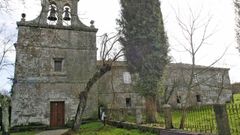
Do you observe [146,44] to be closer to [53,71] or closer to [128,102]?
[53,71]

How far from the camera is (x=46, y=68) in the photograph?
18.2 metres

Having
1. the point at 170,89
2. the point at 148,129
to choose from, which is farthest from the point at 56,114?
the point at 170,89

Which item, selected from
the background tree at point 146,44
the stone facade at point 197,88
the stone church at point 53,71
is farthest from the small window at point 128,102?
the background tree at point 146,44

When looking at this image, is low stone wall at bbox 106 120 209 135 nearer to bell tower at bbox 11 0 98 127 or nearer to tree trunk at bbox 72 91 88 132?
tree trunk at bbox 72 91 88 132

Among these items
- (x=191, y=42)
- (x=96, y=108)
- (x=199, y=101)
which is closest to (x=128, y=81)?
(x=96, y=108)

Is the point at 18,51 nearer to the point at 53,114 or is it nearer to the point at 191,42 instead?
the point at 53,114

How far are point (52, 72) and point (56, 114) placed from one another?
3.51 m

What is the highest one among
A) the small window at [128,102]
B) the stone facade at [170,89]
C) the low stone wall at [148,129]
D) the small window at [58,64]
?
the small window at [58,64]

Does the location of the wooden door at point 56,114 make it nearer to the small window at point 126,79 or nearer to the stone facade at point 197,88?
the small window at point 126,79

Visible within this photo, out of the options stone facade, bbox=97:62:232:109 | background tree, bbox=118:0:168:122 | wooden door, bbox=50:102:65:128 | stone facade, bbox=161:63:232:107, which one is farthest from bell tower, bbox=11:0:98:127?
stone facade, bbox=161:63:232:107

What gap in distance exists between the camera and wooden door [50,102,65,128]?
17531 mm

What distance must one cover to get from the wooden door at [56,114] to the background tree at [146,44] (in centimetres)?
668

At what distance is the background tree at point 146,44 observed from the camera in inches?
628

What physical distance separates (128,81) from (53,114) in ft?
38.0
